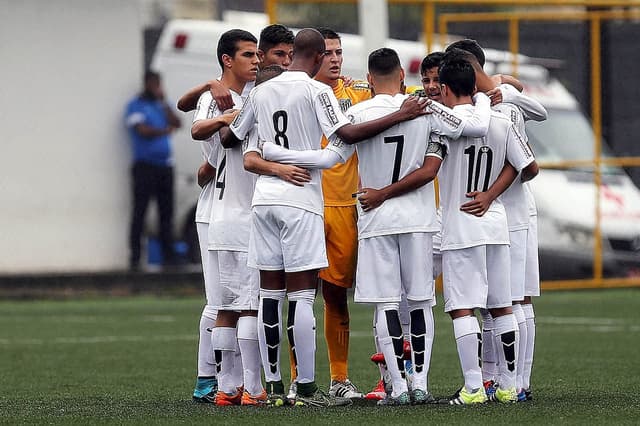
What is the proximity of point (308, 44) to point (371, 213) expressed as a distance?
995 millimetres

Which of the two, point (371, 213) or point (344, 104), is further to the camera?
point (344, 104)

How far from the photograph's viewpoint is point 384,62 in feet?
28.3

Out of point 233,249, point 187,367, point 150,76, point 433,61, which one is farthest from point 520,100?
point 150,76

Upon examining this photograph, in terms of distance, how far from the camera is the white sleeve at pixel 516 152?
877 centimetres

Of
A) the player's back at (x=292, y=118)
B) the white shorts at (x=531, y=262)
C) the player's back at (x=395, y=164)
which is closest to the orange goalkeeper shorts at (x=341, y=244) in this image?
the player's back at (x=395, y=164)

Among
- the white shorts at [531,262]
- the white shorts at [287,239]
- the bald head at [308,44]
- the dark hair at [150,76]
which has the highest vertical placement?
the bald head at [308,44]

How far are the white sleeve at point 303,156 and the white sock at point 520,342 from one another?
4.76 ft

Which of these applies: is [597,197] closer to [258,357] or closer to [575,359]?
[575,359]

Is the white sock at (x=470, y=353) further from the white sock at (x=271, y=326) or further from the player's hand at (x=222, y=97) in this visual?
the player's hand at (x=222, y=97)

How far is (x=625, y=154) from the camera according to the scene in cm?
2112

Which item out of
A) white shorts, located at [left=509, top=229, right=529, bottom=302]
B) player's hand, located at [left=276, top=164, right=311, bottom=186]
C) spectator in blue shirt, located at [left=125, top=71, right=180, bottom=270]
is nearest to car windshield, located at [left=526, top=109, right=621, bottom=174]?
spectator in blue shirt, located at [left=125, top=71, right=180, bottom=270]

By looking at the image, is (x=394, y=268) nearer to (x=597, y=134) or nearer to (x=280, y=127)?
(x=280, y=127)

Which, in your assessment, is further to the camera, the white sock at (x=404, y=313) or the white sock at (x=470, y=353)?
the white sock at (x=404, y=313)

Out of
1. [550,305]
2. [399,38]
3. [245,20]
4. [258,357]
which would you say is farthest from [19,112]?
[258,357]
